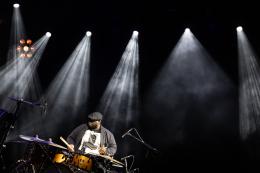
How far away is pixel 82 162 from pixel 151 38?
5.06 m

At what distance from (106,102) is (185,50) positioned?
2.90 meters

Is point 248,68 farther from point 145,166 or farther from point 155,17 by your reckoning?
point 145,166

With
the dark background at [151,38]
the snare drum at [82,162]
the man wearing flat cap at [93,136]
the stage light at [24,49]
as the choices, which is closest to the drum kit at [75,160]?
the snare drum at [82,162]

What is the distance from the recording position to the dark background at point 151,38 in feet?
24.7

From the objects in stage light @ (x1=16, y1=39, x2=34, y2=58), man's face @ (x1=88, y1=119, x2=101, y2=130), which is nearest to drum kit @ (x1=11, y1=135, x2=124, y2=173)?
man's face @ (x1=88, y1=119, x2=101, y2=130)

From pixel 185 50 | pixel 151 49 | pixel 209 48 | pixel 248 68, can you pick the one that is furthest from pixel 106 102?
pixel 248 68

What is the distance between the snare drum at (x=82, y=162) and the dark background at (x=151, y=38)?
10.4 feet

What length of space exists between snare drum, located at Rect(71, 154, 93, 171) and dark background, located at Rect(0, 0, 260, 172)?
10.4 feet

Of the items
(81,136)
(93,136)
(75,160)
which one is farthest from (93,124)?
(75,160)

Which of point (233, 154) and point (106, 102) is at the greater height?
point (106, 102)

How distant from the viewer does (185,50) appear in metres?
8.90

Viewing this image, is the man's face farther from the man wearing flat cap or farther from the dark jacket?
the dark jacket

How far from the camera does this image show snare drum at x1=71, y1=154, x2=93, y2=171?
4.86 m

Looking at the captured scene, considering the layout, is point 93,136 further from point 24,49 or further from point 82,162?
point 24,49
